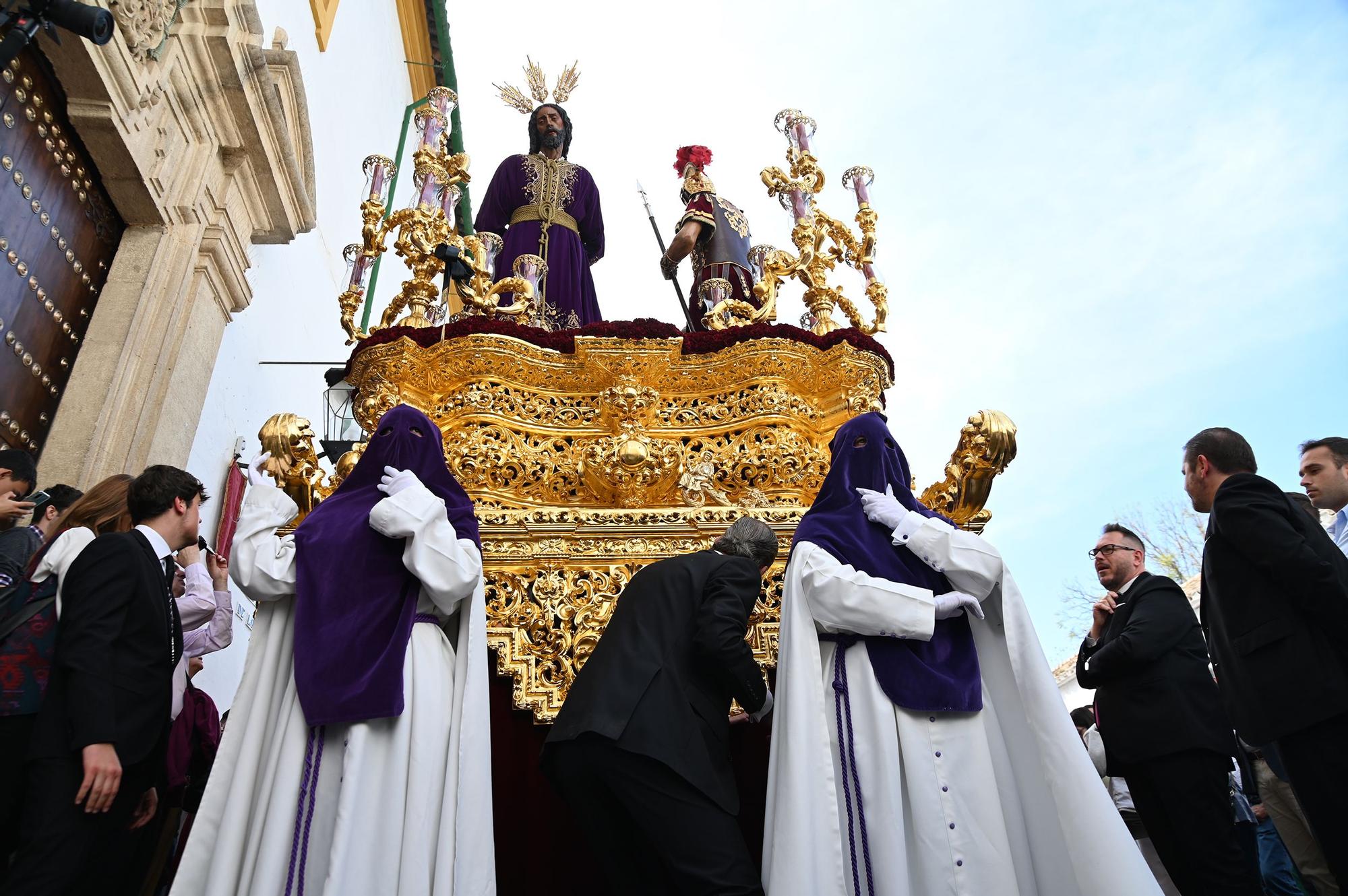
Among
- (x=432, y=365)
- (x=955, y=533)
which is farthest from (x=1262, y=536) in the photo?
(x=432, y=365)

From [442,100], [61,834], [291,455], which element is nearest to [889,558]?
[291,455]

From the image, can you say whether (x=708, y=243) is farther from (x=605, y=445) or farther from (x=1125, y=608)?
(x=1125, y=608)

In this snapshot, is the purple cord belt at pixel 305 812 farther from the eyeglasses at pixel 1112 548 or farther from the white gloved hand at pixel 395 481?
the eyeglasses at pixel 1112 548

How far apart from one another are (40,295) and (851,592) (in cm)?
405

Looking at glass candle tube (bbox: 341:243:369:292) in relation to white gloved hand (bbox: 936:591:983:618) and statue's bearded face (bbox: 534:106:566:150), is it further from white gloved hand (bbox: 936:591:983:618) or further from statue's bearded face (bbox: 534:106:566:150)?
white gloved hand (bbox: 936:591:983:618)

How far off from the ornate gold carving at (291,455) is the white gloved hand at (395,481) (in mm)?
497

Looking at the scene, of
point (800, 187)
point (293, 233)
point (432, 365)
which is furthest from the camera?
point (293, 233)

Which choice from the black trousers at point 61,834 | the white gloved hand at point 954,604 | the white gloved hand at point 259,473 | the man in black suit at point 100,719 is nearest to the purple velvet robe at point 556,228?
the white gloved hand at point 259,473

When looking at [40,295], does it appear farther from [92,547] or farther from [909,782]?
[909,782]

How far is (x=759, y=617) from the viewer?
3.42 metres

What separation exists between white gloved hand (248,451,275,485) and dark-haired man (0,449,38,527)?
2.25 ft

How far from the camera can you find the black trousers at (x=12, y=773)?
A: 2266 millimetres

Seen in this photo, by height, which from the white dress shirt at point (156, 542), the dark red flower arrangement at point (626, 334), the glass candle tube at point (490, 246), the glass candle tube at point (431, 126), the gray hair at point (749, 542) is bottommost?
the white dress shirt at point (156, 542)

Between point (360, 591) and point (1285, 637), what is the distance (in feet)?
8.65
